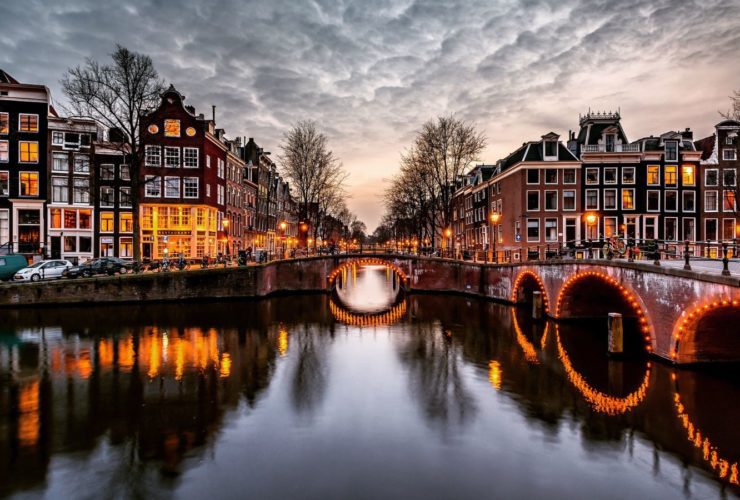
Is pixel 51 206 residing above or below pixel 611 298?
above

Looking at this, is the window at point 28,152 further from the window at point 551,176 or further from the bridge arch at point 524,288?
the window at point 551,176

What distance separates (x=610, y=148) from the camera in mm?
53156

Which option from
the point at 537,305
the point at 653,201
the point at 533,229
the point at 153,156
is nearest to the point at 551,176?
the point at 533,229

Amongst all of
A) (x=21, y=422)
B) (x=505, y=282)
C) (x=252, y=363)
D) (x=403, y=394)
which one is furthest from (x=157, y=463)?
(x=505, y=282)

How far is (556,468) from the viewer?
36.5 feet

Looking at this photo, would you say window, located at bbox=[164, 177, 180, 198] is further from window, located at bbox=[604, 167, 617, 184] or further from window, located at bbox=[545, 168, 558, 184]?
window, located at bbox=[604, 167, 617, 184]

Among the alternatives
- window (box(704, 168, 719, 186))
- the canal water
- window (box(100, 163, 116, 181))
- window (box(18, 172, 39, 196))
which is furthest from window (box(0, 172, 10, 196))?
window (box(704, 168, 719, 186))

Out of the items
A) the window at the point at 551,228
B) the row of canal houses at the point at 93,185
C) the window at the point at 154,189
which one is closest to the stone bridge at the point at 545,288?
the row of canal houses at the point at 93,185

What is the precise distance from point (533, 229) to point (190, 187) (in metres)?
38.7

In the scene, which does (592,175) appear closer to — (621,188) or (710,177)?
(621,188)

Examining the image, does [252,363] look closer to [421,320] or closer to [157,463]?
[157,463]

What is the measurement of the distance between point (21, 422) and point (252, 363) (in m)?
8.82

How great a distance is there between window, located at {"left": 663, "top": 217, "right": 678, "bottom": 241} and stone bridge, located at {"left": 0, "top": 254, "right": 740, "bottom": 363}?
27.0 metres

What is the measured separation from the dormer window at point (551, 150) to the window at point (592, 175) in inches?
164
